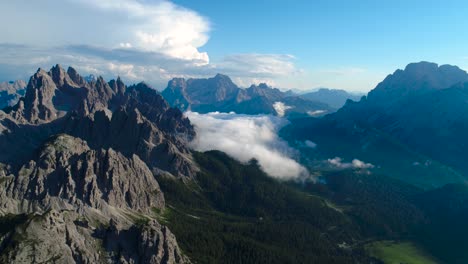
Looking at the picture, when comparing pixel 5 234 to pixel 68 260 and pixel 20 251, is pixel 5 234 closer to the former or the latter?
pixel 20 251

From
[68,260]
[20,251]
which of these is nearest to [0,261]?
[20,251]

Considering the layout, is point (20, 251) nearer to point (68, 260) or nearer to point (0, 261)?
point (0, 261)

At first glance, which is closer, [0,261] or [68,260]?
[0,261]

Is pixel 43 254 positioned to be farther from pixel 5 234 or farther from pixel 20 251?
pixel 5 234

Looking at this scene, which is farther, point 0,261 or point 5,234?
point 5,234

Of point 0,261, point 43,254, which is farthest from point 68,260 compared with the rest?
point 0,261

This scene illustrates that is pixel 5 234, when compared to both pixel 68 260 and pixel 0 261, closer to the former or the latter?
pixel 0 261
